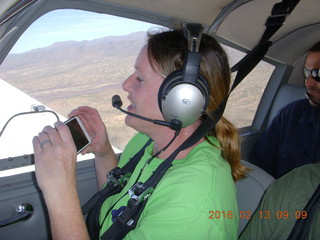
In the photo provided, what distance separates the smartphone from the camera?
4.06ft

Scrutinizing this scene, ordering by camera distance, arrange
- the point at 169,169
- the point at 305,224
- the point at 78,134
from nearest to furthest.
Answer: the point at 305,224, the point at 169,169, the point at 78,134

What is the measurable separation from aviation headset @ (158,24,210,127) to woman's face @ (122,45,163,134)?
0.29 feet

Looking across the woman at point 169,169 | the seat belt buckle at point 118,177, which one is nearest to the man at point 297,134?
the woman at point 169,169

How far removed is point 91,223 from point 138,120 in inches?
19.6

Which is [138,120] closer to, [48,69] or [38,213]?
[48,69]

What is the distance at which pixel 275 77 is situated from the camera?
117 inches

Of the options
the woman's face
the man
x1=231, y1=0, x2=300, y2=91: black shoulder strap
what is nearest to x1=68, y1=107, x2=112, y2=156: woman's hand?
the woman's face

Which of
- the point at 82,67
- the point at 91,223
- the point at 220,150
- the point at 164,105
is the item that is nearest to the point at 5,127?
the point at 82,67

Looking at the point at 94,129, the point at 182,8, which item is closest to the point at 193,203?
the point at 94,129

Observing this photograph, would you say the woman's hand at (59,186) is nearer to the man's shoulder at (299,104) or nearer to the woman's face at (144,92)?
the woman's face at (144,92)

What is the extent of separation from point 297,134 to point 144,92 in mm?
1751

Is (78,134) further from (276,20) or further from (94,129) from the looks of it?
(276,20)

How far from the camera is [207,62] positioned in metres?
1.11

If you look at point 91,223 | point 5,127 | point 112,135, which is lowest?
point 91,223
